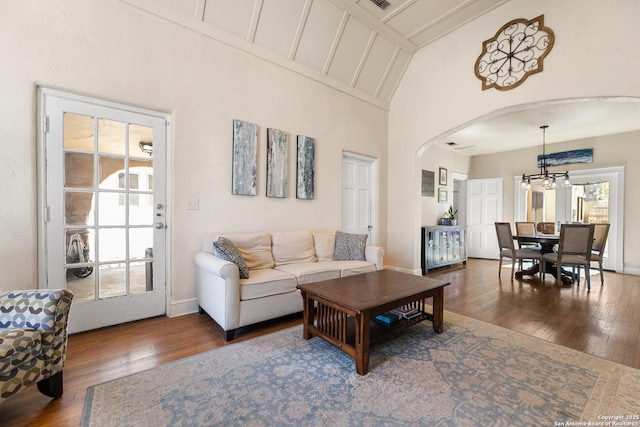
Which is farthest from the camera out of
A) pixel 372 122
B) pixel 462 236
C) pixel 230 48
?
pixel 462 236

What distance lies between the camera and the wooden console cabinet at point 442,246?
192 inches

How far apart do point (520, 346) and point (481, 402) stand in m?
0.95

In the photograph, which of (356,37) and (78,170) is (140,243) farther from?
(356,37)

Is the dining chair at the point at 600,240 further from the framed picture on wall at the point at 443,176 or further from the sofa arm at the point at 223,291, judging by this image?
the sofa arm at the point at 223,291

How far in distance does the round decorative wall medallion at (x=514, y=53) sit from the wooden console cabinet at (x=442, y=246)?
2457 millimetres

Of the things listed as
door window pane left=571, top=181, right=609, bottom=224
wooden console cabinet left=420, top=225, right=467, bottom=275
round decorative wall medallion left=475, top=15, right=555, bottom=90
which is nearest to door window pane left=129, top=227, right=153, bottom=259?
wooden console cabinet left=420, top=225, right=467, bottom=275

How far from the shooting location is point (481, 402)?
5.01 ft

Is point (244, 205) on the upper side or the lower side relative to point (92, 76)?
lower

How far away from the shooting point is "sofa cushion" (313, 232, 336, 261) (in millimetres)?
3551

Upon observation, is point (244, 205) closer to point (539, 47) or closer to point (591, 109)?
point (539, 47)

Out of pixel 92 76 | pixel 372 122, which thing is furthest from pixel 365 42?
pixel 92 76

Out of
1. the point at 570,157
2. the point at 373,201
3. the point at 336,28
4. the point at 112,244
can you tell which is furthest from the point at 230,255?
the point at 570,157

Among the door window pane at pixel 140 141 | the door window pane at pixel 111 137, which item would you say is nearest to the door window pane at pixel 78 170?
the door window pane at pixel 111 137

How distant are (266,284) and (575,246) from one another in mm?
4473
